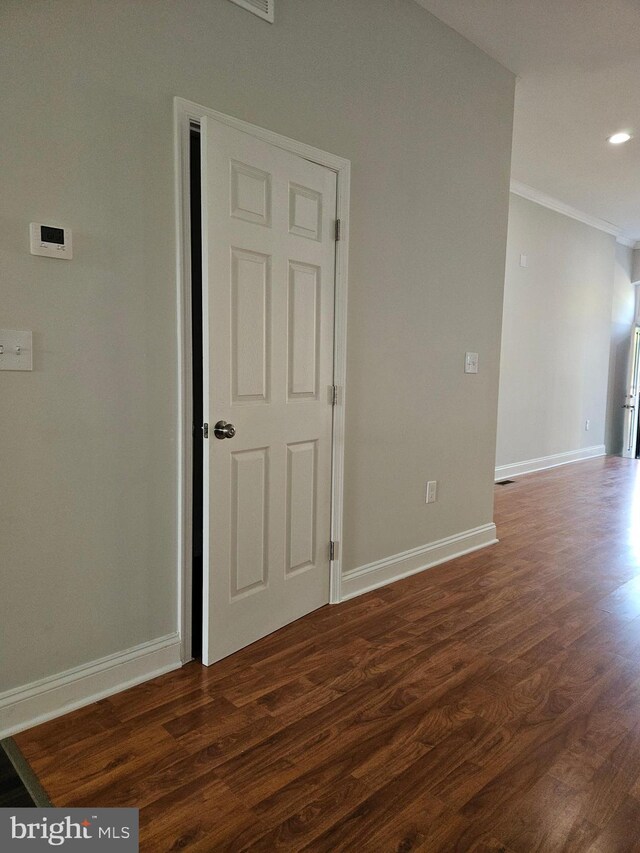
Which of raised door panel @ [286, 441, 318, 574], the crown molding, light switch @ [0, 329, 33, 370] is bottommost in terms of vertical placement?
raised door panel @ [286, 441, 318, 574]

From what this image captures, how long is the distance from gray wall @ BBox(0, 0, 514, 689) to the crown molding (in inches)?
121

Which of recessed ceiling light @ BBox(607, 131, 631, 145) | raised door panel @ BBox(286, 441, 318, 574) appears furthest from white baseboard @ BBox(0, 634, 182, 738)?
recessed ceiling light @ BBox(607, 131, 631, 145)

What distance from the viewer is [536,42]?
3133 mm

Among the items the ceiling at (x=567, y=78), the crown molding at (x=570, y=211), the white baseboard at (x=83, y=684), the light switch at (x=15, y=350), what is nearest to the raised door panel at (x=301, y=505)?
the white baseboard at (x=83, y=684)

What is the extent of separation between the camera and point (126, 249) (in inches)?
76.5

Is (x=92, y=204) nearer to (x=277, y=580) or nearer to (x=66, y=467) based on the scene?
(x=66, y=467)

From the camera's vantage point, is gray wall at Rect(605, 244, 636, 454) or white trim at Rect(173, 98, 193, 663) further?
gray wall at Rect(605, 244, 636, 454)

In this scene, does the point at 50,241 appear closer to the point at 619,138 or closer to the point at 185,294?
the point at 185,294

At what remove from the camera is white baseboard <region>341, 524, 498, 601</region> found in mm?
2906

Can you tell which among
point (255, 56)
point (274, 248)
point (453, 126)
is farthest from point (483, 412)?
point (255, 56)

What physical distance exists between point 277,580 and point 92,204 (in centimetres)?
162

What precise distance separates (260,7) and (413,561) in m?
2.70
